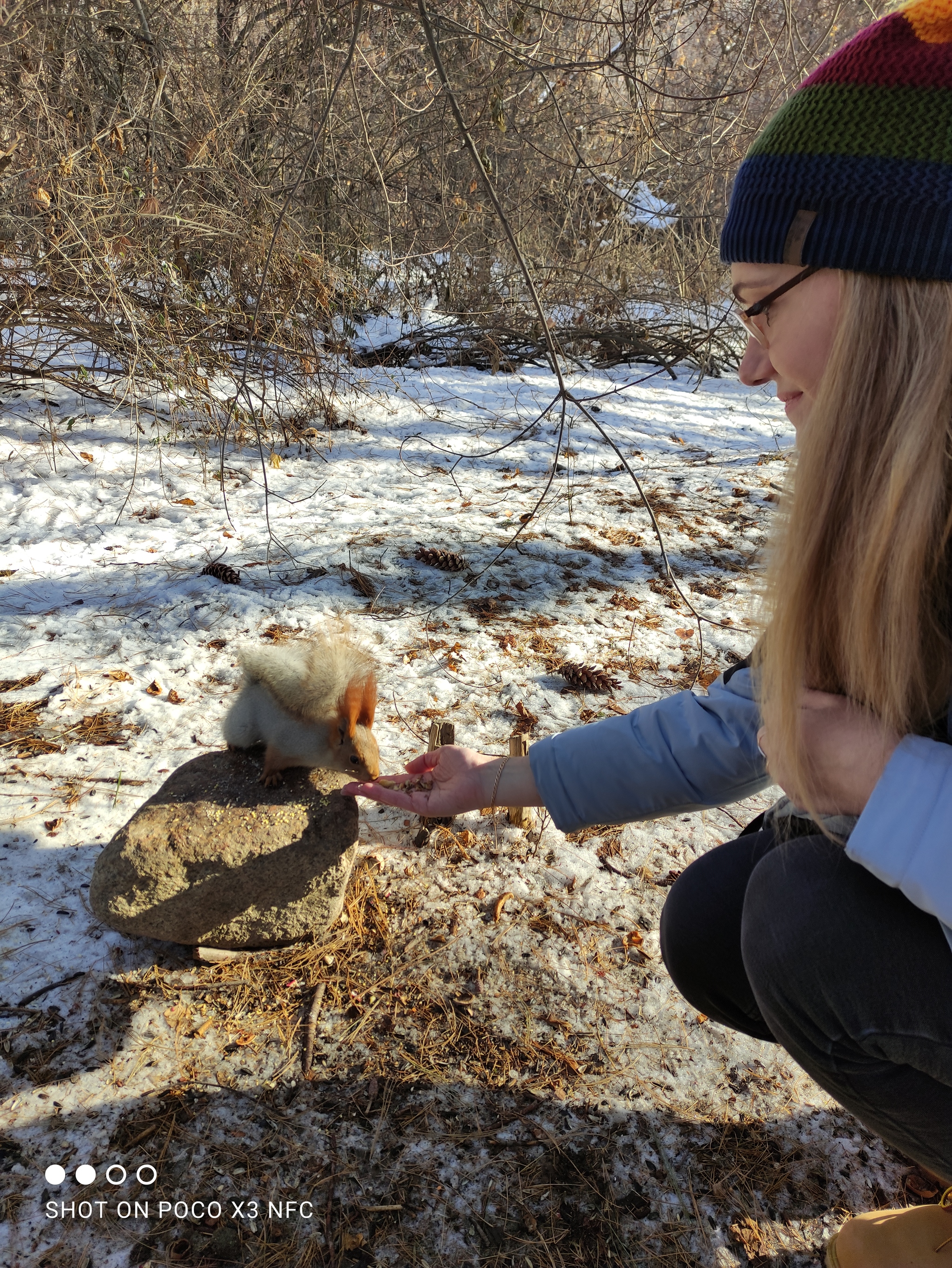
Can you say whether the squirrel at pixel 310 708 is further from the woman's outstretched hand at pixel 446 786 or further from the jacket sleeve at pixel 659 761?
the jacket sleeve at pixel 659 761

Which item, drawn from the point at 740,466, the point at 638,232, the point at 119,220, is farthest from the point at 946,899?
the point at 638,232

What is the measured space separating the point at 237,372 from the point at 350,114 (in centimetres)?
174

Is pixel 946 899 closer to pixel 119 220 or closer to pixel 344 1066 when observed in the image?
pixel 344 1066

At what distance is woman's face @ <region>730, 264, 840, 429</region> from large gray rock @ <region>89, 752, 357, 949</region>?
1.42m

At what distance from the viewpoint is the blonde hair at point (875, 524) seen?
87 centimetres

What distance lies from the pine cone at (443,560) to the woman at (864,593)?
2.52 m

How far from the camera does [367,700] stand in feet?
6.34

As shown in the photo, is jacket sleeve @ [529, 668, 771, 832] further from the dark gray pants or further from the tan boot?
the tan boot

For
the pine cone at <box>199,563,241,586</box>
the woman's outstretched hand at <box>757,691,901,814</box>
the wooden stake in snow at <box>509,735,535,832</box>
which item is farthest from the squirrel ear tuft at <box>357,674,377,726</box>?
the pine cone at <box>199,563,241,586</box>

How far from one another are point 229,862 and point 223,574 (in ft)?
6.36

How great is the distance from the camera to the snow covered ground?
4.66 ft

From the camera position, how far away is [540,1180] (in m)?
1.48

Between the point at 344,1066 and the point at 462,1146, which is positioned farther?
the point at 344,1066

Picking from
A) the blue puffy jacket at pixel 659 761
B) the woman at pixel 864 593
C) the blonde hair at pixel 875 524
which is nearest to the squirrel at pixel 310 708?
the blue puffy jacket at pixel 659 761
